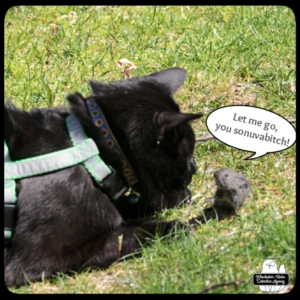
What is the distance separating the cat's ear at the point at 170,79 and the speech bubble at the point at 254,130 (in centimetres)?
47

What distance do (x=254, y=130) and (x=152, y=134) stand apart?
81 cm

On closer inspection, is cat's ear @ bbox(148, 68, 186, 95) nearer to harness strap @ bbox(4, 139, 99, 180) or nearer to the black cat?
the black cat

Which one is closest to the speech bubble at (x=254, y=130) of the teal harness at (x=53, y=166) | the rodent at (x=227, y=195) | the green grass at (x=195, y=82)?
the green grass at (x=195, y=82)

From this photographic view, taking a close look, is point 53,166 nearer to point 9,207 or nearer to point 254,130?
point 9,207

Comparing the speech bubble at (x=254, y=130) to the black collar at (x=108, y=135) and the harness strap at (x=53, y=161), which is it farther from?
the harness strap at (x=53, y=161)

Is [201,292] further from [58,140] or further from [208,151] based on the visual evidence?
[208,151]

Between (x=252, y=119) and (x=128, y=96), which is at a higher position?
(x=128, y=96)

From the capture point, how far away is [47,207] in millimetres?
2879

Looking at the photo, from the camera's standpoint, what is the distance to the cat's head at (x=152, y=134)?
300cm

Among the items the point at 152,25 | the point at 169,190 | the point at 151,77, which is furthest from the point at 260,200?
the point at 152,25

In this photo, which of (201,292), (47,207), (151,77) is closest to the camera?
(201,292)

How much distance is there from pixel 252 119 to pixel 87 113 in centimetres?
109

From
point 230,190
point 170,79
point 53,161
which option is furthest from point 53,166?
point 230,190

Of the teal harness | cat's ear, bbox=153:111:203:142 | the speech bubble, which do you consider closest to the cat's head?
cat's ear, bbox=153:111:203:142
